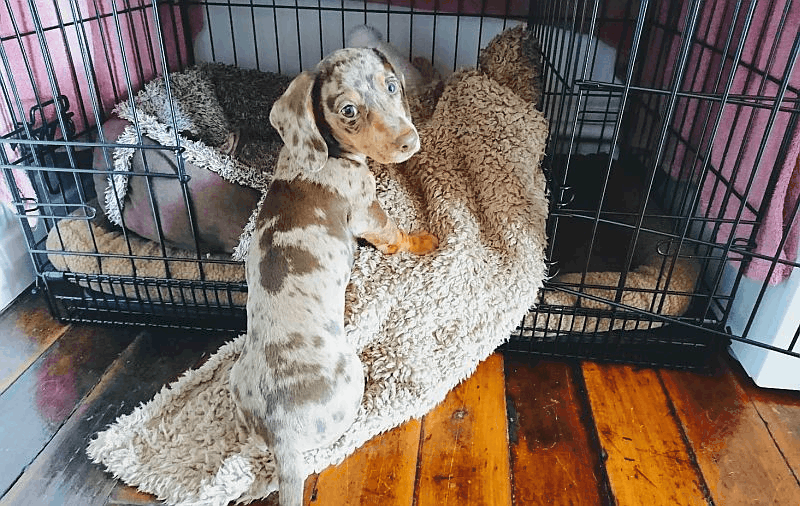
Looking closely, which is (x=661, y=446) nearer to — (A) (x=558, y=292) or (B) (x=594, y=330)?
(B) (x=594, y=330)

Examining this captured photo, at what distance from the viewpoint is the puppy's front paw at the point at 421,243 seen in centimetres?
156

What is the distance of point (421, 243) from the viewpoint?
1.57m

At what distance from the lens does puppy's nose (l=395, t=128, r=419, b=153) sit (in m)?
1.23

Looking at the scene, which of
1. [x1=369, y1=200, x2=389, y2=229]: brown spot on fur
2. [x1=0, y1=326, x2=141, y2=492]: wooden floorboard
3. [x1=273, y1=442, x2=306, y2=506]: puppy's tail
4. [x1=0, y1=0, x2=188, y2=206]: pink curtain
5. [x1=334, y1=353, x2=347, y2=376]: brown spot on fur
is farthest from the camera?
[x1=0, y1=0, x2=188, y2=206]: pink curtain

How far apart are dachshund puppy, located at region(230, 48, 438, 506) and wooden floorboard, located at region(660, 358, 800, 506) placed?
0.80m

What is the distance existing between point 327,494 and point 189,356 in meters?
0.62

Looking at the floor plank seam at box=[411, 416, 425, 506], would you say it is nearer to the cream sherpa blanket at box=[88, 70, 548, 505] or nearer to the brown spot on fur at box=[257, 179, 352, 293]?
the cream sherpa blanket at box=[88, 70, 548, 505]

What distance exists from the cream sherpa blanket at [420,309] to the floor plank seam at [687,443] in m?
0.42

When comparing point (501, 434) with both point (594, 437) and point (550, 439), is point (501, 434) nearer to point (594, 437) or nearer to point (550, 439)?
point (550, 439)

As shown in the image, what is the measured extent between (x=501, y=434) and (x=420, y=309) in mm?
348

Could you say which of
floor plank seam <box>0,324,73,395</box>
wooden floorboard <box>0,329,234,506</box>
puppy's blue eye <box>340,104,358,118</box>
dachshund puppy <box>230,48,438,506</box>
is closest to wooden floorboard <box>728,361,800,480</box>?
dachshund puppy <box>230,48,438,506</box>

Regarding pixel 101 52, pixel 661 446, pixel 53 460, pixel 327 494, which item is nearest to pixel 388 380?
pixel 327 494

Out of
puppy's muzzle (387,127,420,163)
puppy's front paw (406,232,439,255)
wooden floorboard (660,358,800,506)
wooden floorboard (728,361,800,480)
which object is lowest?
wooden floorboard (728,361,800,480)

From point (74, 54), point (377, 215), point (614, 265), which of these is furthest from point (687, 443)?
point (74, 54)
